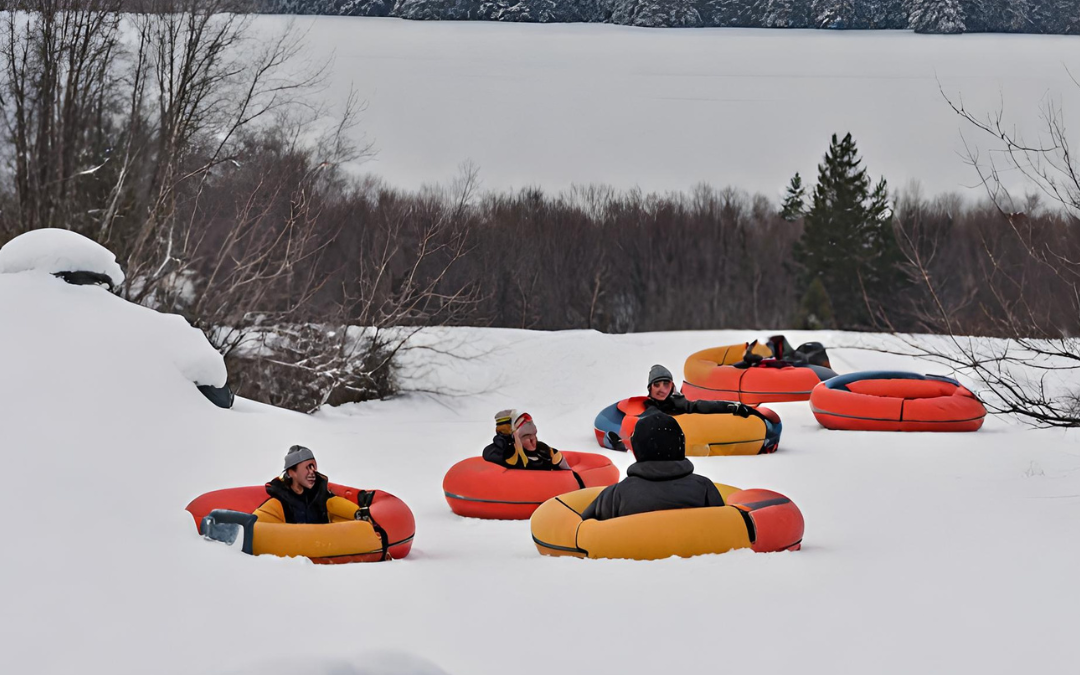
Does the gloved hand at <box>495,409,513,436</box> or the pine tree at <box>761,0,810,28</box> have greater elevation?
the pine tree at <box>761,0,810,28</box>

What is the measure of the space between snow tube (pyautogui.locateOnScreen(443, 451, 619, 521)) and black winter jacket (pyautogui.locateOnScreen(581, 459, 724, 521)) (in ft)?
7.05

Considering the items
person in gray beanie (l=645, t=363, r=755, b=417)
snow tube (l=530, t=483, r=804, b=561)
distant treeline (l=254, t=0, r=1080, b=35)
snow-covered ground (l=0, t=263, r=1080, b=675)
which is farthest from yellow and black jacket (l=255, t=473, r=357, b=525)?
distant treeline (l=254, t=0, r=1080, b=35)

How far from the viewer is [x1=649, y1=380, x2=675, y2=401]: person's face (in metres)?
8.80

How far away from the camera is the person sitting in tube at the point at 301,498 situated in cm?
557

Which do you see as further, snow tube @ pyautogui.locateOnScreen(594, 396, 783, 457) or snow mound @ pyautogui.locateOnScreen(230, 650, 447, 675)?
snow tube @ pyautogui.locateOnScreen(594, 396, 783, 457)

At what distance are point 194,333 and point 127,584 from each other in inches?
211

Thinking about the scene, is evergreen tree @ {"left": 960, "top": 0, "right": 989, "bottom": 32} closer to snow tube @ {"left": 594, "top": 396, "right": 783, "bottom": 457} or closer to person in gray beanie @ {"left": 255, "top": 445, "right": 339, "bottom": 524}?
snow tube @ {"left": 594, "top": 396, "right": 783, "bottom": 457}

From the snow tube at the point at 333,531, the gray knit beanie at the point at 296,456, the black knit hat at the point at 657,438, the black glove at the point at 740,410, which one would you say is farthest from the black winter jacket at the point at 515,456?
the black knit hat at the point at 657,438

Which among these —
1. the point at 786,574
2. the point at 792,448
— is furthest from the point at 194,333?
the point at 786,574

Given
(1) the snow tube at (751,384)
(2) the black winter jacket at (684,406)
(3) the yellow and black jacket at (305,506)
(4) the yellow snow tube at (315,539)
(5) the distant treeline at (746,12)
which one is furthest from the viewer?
(5) the distant treeline at (746,12)

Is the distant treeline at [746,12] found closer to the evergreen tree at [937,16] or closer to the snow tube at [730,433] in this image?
the evergreen tree at [937,16]

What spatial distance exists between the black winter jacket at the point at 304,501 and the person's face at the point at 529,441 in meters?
1.83

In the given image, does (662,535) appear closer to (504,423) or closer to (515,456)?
(515,456)

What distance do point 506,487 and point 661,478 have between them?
2392 mm
